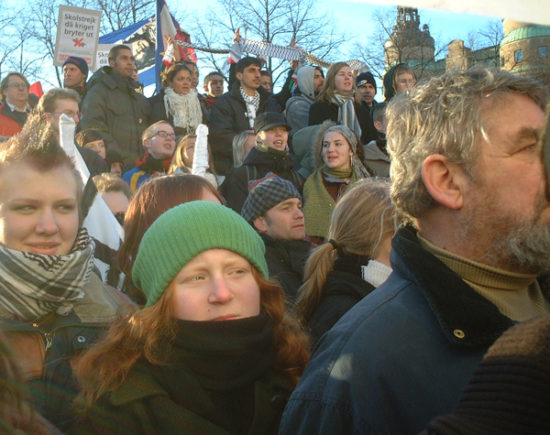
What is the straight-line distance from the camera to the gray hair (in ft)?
5.42

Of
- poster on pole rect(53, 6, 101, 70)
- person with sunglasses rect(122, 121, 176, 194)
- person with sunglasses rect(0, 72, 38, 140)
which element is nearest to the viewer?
person with sunglasses rect(122, 121, 176, 194)

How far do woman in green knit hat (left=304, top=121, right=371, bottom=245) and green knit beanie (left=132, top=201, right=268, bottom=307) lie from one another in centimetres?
310

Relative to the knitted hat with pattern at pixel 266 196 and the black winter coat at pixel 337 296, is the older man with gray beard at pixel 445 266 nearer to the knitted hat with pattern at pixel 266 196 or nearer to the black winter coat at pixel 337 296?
the black winter coat at pixel 337 296

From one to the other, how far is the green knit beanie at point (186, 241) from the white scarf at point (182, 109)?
5.52 metres

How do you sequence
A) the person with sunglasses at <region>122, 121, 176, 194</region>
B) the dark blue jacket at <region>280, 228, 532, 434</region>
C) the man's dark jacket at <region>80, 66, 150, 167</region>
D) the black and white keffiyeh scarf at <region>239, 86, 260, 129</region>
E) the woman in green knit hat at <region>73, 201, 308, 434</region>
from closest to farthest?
the dark blue jacket at <region>280, 228, 532, 434</region>
the woman in green knit hat at <region>73, 201, 308, 434</region>
the person with sunglasses at <region>122, 121, 176, 194</region>
the man's dark jacket at <region>80, 66, 150, 167</region>
the black and white keffiyeh scarf at <region>239, 86, 260, 129</region>

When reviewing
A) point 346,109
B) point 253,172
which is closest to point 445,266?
point 253,172

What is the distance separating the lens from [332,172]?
5520mm

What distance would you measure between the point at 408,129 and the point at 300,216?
2226mm

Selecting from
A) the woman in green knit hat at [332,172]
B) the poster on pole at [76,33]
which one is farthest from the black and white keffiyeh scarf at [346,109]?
the poster on pole at [76,33]

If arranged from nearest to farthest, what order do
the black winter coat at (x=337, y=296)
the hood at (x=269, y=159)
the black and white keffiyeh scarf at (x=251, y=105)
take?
the black winter coat at (x=337, y=296) < the hood at (x=269, y=159) < the black and white keffiyeh scarf at (x=251, y=105)

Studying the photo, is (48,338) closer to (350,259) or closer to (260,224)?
(350,259)

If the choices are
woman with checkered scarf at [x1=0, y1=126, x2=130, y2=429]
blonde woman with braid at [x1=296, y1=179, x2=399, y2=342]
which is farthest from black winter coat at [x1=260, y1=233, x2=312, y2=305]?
woman with checkered scarf at [x1=0, y1=126, x2=130, y2=429]

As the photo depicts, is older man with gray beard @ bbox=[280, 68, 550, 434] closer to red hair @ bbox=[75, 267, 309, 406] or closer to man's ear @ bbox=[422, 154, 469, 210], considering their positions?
man's ear @ bbox=[422, 154, 469, 210]

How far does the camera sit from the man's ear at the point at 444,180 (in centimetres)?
166
